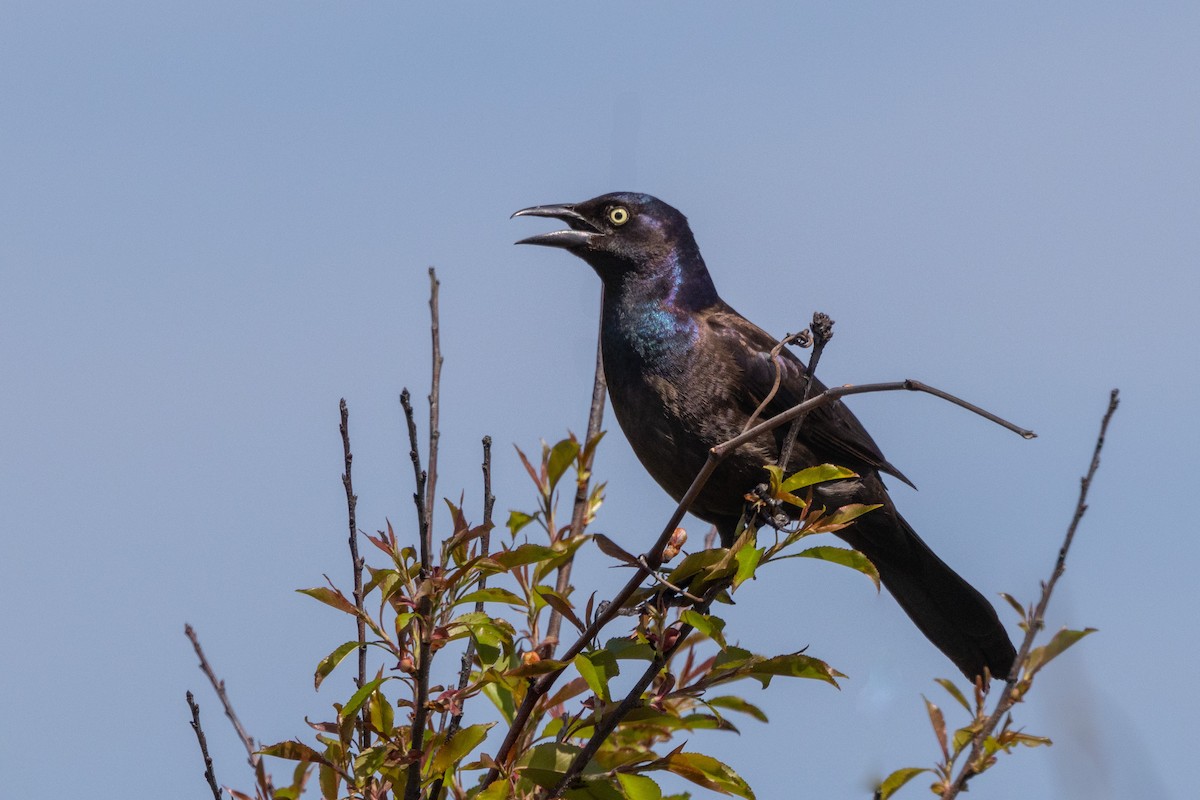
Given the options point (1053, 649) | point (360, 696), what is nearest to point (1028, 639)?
point (1053, 649)

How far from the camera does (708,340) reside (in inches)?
213

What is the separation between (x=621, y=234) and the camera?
5.84m

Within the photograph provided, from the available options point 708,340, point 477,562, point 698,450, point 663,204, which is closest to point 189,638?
point 477,562

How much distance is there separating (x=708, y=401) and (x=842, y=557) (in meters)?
2.03

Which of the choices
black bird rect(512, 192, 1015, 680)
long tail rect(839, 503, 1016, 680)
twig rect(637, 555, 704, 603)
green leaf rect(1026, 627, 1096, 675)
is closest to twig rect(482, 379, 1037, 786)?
A: twig rect(637, 555, 704, 603)

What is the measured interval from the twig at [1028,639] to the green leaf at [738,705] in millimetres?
559

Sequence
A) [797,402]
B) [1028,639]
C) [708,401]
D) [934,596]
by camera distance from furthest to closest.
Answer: [934,596] < [797,402] < [708,401] < [1028,639]

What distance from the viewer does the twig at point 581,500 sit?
10.2 ft

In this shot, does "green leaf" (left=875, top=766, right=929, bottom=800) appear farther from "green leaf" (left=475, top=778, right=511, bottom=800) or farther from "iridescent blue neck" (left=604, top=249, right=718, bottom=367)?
"iridescent blue neck" (left=604, top=249, right=718, bottom=367)

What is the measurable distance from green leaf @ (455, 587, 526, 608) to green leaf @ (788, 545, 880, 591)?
63 cm

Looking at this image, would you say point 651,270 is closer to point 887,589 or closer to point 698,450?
point 698,450

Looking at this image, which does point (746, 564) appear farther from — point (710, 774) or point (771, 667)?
point (710, 774)

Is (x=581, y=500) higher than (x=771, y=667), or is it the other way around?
(x=581, y=500)

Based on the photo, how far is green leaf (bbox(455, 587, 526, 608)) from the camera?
2.91 metres
